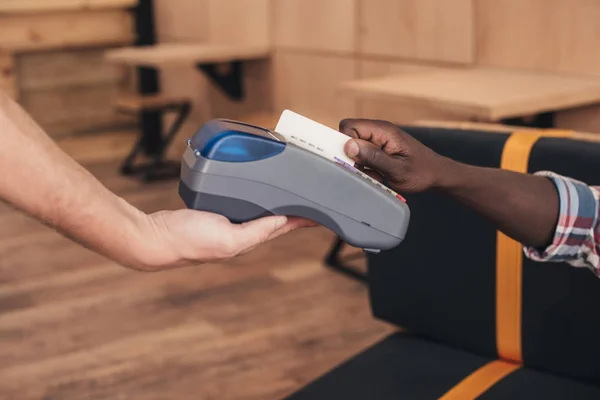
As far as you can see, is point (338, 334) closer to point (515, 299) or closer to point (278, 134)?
point (515, 299)

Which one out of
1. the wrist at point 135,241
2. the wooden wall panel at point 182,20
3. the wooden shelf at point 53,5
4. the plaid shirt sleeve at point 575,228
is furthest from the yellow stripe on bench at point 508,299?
the wooden shelf at point 53,5

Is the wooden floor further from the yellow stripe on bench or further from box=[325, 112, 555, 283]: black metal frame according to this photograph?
the yellow stripe on bench

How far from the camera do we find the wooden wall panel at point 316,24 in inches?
140

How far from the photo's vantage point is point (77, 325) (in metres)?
2.73

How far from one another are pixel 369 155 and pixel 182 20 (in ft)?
13.4

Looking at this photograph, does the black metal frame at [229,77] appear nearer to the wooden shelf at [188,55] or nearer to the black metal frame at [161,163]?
the wooden shelf at [188,55]

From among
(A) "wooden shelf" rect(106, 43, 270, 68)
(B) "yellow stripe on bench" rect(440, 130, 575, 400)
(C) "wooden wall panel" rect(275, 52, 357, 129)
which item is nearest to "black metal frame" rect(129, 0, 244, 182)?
(A) "wooden shelf" rect(106, 43, 270, 68)

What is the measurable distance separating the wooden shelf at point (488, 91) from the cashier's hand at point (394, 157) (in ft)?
3.81

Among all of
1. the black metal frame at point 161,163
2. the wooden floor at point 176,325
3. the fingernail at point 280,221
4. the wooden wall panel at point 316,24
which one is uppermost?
the wooden wall panel at point 316,24

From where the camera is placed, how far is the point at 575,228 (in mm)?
1162

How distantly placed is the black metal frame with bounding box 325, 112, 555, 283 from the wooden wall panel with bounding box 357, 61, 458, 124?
40 cm

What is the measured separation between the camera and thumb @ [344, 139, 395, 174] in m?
0.95

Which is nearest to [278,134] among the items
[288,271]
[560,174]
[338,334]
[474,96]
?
[560,174]

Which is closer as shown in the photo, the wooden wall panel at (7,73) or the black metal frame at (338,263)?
Answer: the black metal frame at (338,263)
